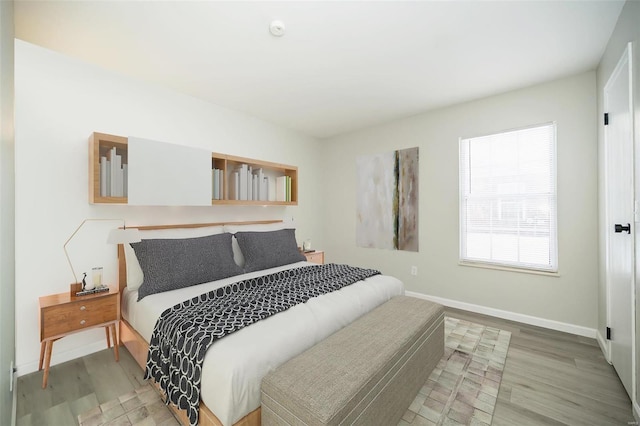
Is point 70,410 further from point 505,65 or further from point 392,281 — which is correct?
point 505,65

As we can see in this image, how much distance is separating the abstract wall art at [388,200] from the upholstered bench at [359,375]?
1954mm

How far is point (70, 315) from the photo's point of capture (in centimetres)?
202

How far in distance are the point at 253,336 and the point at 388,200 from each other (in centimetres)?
310

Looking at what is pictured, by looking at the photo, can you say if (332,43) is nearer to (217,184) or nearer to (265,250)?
(217,184)

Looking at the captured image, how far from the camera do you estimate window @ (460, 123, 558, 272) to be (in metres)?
2.88

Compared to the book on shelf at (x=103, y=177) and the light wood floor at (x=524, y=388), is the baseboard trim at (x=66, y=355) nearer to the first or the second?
the light wood floor at (x=524, y=388)

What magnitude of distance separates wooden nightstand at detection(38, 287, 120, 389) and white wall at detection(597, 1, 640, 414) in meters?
3.62

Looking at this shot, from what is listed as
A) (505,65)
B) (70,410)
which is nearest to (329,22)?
(505,65)

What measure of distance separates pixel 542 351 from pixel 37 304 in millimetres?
4311

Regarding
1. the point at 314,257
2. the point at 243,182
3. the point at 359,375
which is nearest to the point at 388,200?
the point at 314,257

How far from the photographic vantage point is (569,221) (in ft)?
9.02

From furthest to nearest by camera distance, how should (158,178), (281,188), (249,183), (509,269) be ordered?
(281,188)
(249,183)
(509,269)
(158,178)

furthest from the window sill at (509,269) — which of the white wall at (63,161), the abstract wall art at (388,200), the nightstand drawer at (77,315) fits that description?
the nightstand drawer at (77,315)

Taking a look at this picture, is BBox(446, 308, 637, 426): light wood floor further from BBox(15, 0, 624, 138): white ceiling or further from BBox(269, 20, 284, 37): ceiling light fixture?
BBox(269, 20, 284, 37): ceiling light fixture
